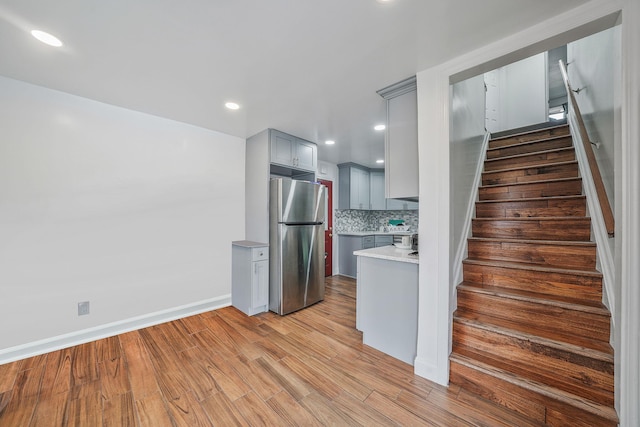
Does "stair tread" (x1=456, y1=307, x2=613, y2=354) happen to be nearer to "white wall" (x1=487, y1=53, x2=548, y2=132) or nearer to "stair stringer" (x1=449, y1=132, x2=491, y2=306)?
"stair stringer" (x1=449, y1=132, x2=491, y2=306)

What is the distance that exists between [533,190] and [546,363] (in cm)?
165

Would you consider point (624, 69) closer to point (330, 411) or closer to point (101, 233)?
point (330, 411)

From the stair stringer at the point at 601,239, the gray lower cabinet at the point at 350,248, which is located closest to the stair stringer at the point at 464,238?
the stair stringer at the point at 601,239

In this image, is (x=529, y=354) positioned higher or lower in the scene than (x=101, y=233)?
lower

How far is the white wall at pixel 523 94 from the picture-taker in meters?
4.02

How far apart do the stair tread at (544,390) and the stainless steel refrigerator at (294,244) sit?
76.5 inches

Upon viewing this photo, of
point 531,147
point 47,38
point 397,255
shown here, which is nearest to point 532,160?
point 531,147

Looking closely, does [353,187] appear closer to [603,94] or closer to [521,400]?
[603,94]

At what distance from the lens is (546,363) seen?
151 cm

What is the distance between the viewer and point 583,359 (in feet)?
4.60

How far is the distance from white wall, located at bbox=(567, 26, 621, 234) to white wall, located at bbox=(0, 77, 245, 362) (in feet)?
12.3

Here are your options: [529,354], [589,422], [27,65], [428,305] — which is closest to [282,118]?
[27,65]

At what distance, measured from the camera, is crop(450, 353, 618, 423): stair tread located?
4.17ft

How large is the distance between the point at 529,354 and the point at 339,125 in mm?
2773
